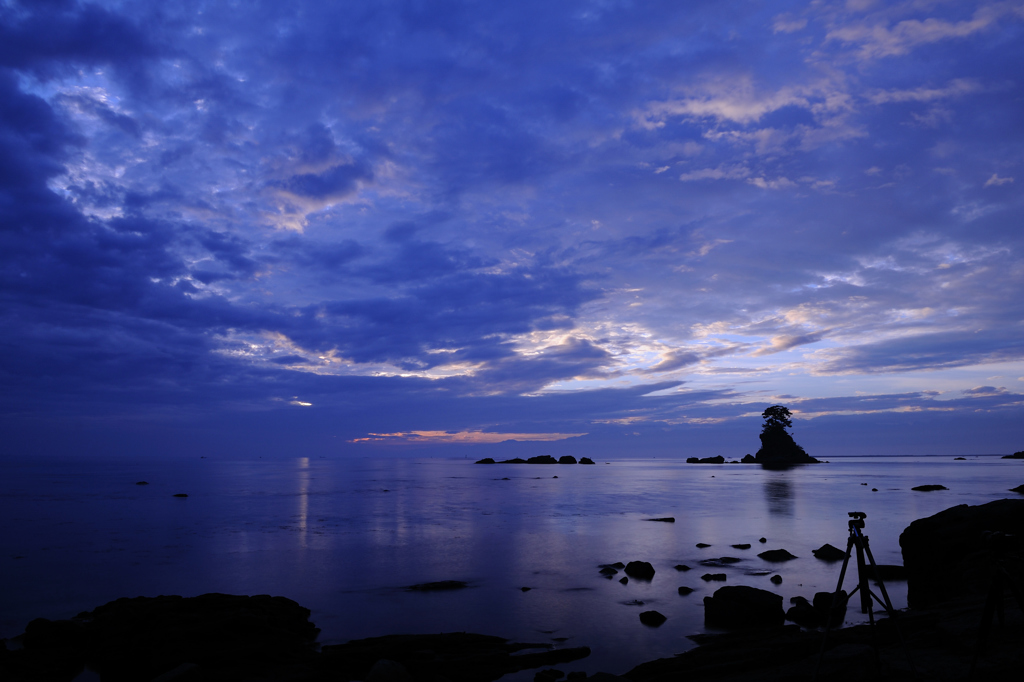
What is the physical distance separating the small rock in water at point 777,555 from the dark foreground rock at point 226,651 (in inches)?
636

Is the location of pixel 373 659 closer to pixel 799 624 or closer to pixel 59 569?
pixel 799 624

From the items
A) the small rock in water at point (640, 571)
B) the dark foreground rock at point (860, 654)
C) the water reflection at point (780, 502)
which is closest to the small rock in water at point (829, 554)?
the small rock in water at point (640, 571)

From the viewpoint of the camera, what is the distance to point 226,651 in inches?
529

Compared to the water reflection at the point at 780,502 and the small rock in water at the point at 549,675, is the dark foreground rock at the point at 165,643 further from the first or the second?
the water reflection at the point at 780,502

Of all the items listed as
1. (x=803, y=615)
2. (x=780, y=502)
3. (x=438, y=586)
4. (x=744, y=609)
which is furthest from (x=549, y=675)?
(x=780, y=502)

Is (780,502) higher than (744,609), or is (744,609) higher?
(744,609)

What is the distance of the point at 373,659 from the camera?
531 inches

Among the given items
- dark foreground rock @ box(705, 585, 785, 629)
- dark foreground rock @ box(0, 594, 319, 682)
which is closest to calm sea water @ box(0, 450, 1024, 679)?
dark foreground rock @ box(705, 585, 785, 629)

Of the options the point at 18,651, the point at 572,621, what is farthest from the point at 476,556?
the point at 18,651

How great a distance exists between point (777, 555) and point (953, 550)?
421 inches

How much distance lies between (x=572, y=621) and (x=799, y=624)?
22.5 feet

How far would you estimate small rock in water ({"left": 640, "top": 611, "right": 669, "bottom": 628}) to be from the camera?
55.1 feet

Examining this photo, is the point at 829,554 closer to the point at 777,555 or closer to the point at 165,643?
the point at 777,555

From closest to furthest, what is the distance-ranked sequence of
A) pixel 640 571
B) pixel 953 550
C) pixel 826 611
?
pixel 826 611, pixel 953 550, pixel 640 571
